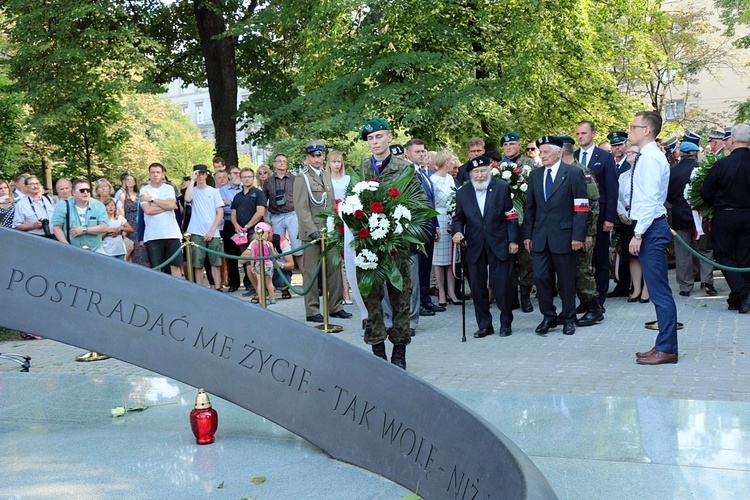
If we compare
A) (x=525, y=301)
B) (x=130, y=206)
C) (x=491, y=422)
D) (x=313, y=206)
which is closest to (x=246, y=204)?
(x=130, y=206)

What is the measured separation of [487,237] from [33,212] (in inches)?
233

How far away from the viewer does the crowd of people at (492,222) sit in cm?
744

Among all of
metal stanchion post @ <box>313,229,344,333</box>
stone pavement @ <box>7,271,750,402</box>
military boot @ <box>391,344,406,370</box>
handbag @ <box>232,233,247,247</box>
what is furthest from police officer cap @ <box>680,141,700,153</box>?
handbag @ <box>232,233,247,247</box>

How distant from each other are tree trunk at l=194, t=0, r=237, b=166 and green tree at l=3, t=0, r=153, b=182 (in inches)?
62.7

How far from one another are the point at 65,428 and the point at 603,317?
6.35 m

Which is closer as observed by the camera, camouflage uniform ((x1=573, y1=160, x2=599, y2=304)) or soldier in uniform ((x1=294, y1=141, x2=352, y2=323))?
camouflage uniform ((x1=573, y1=160, x2=599, y2=304))

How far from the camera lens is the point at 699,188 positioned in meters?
10.9

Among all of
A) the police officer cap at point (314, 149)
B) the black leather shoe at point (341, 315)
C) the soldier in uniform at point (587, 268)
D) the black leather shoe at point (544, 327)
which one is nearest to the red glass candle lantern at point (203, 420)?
the black leather shoe at point (544, 327)

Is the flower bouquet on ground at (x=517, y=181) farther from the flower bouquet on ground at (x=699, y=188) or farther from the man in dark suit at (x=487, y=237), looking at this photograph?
the flower bouquet on ground at (x=699, y=188)

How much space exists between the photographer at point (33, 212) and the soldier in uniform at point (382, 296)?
5272 millimetres

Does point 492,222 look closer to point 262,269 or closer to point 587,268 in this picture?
point 587,268

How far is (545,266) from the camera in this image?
30.5ft

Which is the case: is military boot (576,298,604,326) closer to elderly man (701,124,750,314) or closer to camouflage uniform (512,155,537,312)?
camouflage uniform (512,155,537,312)

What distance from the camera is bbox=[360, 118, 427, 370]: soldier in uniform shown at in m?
7.14
